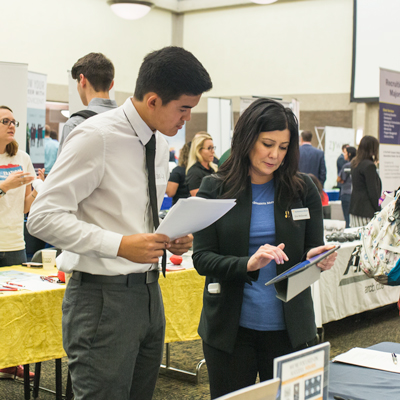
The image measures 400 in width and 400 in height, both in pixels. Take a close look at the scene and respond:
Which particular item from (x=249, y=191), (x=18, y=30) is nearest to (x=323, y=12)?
(x=18, y=30)

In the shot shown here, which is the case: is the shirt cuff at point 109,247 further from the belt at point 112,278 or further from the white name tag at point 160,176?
the white name tag at point 160,176

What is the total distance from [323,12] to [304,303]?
1181cm

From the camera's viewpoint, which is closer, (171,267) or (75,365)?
(75,365)

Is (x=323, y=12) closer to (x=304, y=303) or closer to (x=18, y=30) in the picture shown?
(x=18, y=30)

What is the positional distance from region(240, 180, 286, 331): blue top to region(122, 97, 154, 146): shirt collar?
47cm

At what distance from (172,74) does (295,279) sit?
624mm


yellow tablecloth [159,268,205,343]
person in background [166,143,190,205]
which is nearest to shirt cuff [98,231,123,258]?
yellow tablecloth [159,268,205,343]

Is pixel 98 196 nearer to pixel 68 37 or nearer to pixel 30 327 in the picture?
pixel 30 327

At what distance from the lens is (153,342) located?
4.95ft

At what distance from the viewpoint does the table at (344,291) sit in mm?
3945

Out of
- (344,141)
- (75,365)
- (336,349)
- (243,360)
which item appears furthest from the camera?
(344,141)

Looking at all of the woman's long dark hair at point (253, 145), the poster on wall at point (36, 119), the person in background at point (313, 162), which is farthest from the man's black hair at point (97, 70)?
the person in background at point (313, 162)

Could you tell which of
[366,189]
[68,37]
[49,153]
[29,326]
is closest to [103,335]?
[29,326]

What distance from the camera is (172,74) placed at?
4.42 feet
